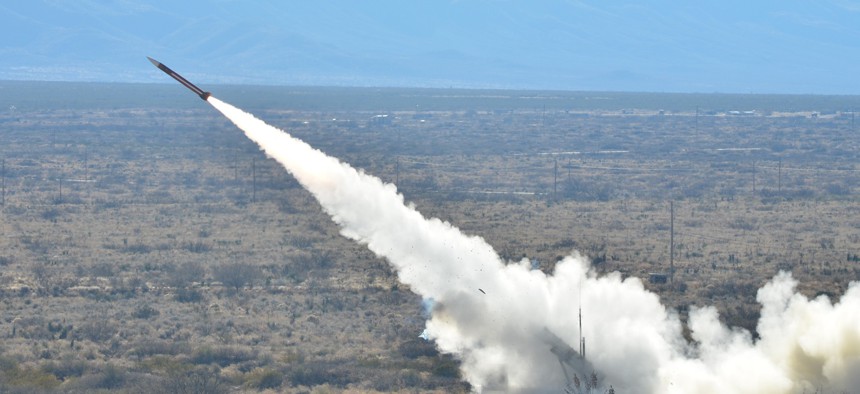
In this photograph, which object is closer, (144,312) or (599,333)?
(599,333)

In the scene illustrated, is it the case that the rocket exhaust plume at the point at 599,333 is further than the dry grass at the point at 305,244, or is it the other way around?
the dry grass at the point at 305,244

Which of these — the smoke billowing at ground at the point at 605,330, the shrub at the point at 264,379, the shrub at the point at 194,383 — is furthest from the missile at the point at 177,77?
the shrub at the point at 264,379

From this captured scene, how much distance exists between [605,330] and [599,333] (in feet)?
0.54

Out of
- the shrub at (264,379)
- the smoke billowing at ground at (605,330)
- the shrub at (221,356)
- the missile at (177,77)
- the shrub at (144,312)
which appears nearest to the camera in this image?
the smoke billowing at ground at (605,330)

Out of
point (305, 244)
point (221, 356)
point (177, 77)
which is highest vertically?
point (177, 77)

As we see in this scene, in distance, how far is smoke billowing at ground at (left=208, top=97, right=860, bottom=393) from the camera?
111ft

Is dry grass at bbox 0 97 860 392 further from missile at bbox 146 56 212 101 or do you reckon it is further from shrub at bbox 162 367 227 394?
missile at bbox 146 56 212 101

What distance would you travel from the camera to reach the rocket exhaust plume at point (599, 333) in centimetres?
3372

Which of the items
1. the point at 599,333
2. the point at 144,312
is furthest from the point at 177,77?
the point at 599,333

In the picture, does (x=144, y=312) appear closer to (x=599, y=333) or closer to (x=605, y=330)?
(x=599, y=333)

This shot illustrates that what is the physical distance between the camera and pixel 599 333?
118 feet

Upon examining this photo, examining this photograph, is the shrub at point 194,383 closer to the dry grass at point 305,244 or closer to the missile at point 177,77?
the dry grass at point 305,244

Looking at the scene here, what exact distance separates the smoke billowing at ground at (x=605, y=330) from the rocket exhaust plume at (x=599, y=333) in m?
0.03

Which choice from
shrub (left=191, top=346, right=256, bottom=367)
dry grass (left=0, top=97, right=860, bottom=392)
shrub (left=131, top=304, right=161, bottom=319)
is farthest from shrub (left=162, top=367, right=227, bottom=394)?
shrub (left=131, top=304, right=161, bottom=319)
